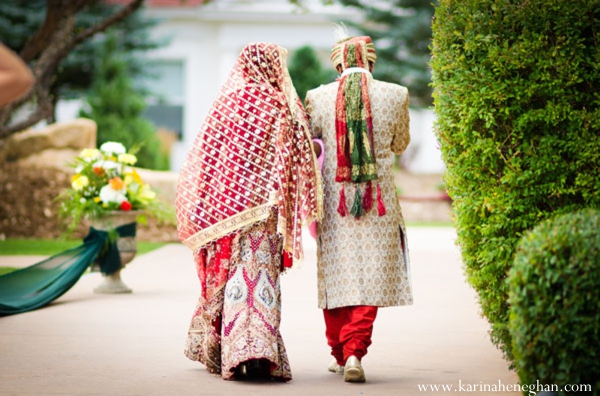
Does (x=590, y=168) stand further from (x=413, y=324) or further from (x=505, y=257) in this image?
(x=413, y=324)

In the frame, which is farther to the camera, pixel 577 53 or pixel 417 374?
pixel 417 374

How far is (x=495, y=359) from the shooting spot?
6648mm

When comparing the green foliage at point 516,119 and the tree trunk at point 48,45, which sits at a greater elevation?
the tree trunk at point 48,45

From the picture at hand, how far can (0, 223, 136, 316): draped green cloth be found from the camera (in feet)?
28.8

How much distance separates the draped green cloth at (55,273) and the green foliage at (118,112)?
989cm

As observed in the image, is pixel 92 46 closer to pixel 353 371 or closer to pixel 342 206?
pixel 342 206

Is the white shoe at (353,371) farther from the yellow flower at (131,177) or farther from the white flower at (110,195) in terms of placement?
the yellow flower at (131,177)

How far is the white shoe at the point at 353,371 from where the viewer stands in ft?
19.2

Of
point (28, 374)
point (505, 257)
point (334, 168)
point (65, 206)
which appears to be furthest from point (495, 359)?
point (65, 206)

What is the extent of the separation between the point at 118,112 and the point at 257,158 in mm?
14763

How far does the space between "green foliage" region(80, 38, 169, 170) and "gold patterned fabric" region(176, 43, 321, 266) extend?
13.6 meters

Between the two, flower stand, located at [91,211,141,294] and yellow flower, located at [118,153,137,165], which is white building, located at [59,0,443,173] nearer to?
yellow flower, located at [118,153,137,165]

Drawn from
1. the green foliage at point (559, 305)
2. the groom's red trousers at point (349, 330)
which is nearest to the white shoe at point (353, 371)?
the groom's red trousers at point (349, 330)

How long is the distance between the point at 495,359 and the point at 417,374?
0.81 m
